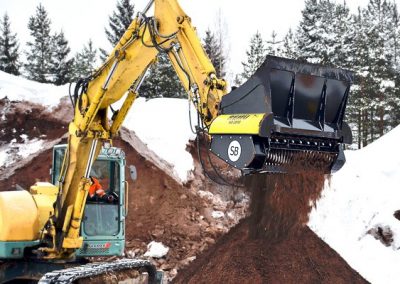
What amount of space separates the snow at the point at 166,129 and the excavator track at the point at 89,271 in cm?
1081

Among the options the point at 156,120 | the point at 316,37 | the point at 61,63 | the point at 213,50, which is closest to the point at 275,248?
the point at 156,120

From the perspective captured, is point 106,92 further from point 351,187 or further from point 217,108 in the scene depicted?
point 351,187

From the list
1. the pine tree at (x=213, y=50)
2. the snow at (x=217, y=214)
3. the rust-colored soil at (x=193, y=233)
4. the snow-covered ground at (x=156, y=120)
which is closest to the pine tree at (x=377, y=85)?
the pine tree at (x=213, y=50)

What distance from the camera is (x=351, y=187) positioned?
48.7 ft

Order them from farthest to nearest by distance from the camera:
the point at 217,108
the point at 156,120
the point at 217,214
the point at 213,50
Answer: the point at 213,50 < the point at 156,120 < the point at 217,214 < the point at 217,108

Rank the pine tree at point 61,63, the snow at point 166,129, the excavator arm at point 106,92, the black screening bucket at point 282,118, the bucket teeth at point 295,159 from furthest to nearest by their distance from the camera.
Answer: the pine tree at point 61,63 < the snow at point 166,129 < the excavator arm at point 106,92 < the bucket teeth at point 295,159 < the black screening bucket at point 282,118

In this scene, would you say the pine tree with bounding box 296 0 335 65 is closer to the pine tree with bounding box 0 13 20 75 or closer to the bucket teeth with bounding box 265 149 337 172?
the pine tree with bounding box 0 13 20 75

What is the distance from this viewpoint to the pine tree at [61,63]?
1644 inches

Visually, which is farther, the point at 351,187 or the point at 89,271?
the point at 351,187

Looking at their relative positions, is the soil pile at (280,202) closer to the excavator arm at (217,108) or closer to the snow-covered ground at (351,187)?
the snow-covered ground at (351,187)

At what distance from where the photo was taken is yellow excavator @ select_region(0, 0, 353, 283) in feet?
17.2

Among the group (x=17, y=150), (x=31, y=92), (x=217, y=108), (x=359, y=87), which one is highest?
(x=359, y=87)

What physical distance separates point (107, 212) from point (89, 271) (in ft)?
10.7

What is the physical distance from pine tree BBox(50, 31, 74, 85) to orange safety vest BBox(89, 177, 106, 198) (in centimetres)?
3502
